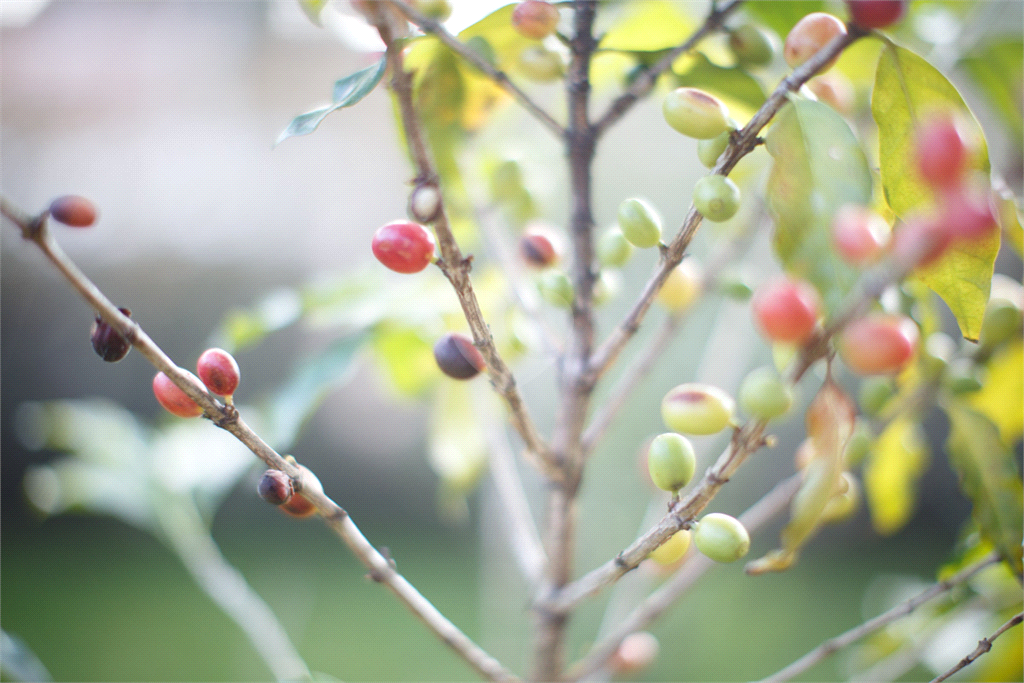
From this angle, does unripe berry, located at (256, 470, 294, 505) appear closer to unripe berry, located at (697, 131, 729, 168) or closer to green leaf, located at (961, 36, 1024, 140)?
unripe berry, located at (697, 131, 729, 168)

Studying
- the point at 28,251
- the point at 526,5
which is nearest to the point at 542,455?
the point at 526,5

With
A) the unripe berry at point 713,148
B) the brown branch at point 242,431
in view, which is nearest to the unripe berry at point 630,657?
the brown branch at point 242,431

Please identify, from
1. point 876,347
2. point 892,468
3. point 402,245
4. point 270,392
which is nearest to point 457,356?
point 402,245

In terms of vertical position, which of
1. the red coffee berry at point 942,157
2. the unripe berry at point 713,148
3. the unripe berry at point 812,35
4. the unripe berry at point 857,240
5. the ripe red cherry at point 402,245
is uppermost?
the unripe berry at point 812,35

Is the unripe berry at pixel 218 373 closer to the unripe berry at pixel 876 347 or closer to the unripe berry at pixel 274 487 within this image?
the unripe berry at pixel 274 487

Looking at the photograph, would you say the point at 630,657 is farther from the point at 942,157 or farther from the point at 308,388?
the point at 942,157

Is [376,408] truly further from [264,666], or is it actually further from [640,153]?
[640,153]
